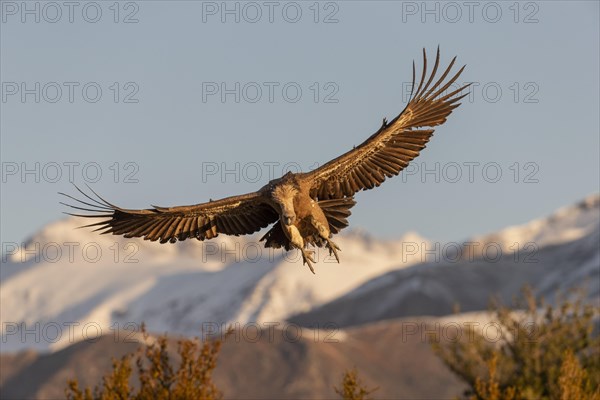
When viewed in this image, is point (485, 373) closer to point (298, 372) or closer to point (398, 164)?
point (398, 164)

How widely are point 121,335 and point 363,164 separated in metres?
129

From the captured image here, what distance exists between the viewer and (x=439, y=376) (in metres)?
142

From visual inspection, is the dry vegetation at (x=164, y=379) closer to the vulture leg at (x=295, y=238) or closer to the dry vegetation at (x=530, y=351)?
the vulture leg at (x=295, y=238)

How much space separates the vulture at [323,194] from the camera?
1762 centimetres

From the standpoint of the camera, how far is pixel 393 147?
18.3 metres

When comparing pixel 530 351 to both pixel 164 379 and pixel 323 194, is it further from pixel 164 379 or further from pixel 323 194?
pixel 323 194

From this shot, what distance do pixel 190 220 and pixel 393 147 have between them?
291cm

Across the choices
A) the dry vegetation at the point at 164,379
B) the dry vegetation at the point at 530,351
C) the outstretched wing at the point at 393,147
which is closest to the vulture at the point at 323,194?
the outstretched wing at the point at 393,147

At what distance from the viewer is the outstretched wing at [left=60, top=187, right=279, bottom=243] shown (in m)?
17.9

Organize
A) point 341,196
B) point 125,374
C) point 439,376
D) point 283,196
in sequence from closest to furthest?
point 283,196 < point 341,196 < point 125,374 < point 439,376

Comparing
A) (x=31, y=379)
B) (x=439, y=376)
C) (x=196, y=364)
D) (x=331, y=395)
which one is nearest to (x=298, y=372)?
(x=331, y=395)

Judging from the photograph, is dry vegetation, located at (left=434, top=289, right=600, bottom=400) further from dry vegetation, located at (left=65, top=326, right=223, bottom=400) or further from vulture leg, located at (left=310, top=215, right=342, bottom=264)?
vulture leg, located at (left=310, top=215, right=342, bottom=264)

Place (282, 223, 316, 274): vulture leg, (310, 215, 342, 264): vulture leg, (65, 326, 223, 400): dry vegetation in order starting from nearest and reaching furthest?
(282, 223, 316, 274): vulture leg < (310, 215, 342, 264): vulture leg < (65, 326, 223, 400): dry vegetation

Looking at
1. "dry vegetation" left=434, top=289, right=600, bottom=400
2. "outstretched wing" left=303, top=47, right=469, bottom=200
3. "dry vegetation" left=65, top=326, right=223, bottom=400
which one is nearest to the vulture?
"outstretched wing" left=303, top=47, right=469, bottom=200
